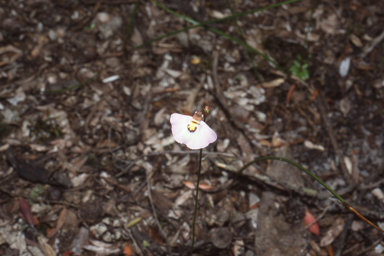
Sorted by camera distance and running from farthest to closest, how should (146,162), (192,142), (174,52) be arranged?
(174,52)
(146,162)
(192,142)

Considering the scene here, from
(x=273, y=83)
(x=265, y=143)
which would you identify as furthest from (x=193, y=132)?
(x=273, y=83)

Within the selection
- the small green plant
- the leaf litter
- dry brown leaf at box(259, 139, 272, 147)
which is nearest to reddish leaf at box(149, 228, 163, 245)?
the leaf litter

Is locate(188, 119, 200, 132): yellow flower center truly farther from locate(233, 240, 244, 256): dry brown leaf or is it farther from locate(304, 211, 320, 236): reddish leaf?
locate(304, 211, 320, 236): reddish leaf

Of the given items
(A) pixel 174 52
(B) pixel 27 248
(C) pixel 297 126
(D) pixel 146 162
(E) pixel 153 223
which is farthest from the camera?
(A) pixel 174 52

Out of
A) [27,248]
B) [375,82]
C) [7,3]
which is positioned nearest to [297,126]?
[375,82]

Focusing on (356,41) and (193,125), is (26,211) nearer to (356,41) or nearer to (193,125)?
(193,125)

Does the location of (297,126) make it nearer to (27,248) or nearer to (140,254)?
(140,254)

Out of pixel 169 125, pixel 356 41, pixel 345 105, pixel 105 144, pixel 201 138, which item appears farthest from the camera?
pixel 356 41
